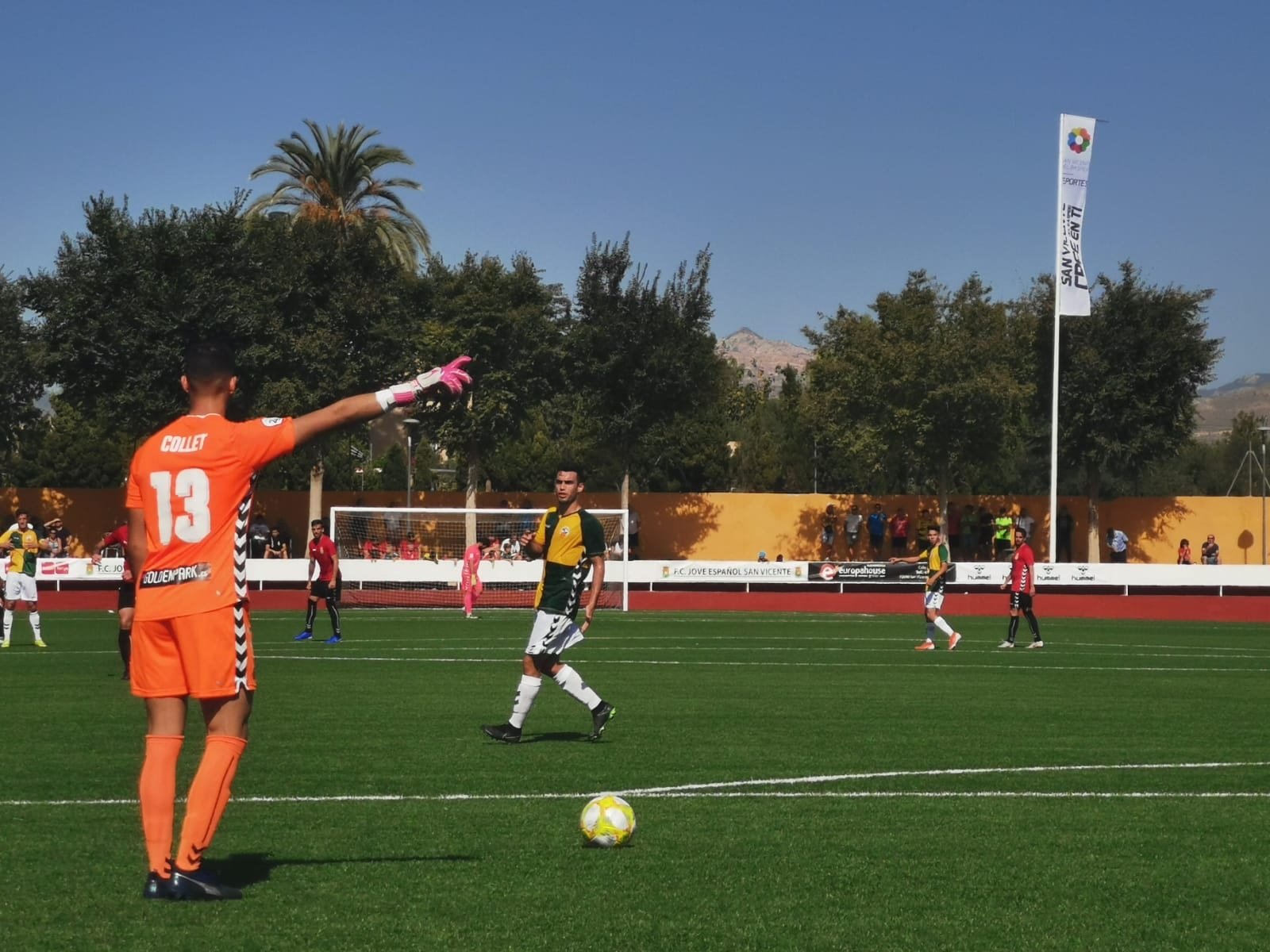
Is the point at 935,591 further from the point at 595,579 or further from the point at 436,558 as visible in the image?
the point at 436,558

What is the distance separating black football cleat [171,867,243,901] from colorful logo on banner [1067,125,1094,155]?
36952 mm

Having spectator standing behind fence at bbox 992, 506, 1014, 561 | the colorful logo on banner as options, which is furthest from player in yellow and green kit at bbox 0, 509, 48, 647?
spectator standing behind fence at bbox 992, 506, 1014, 561

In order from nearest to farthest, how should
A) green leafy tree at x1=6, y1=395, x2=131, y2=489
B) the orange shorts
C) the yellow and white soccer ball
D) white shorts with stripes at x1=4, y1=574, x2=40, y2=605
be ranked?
the orange shorts
the yellow and white soccer ball
white shorts with stripes at x1=4, y1=574, x2=40, y2=605
green leafy tree at x1=6, y1=395, x2=131, y2=489

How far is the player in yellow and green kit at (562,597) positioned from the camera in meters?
12.2

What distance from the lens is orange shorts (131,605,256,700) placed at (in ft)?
20.7

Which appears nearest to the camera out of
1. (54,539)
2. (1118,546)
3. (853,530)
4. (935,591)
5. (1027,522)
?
(935,591)

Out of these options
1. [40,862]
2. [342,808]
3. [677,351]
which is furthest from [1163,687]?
[677,351]

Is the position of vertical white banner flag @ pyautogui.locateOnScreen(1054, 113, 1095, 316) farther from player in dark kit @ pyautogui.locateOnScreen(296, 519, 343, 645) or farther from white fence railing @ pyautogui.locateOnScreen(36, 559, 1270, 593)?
player in dark kit @ pyautogui.locateOnScreen(296, 519, 343, 645)

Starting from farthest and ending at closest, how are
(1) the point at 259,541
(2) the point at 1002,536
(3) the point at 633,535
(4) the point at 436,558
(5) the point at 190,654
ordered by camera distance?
(3) the point at 633,535 < (2) the point at 1002,536 < (1) the point at 259,541 < (4) the point at 436,558 < (5) the point at 190,654

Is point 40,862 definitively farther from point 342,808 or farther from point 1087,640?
point 1087,640

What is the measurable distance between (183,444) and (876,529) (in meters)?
42.2

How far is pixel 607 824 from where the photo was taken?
7641 mm

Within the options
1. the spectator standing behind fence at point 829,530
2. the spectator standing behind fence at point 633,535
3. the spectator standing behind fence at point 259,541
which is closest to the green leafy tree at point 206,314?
the spectator standing behind fence at point 259,541

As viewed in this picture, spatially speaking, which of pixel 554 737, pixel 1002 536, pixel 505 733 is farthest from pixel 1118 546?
pixel 505 733
